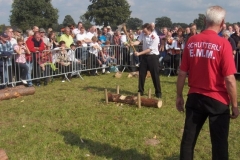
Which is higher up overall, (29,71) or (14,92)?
(29,71)

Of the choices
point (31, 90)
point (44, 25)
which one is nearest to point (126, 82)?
point (31, 90)

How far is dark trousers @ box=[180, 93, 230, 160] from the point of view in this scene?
3441 mm

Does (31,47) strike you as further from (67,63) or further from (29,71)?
(67,63)

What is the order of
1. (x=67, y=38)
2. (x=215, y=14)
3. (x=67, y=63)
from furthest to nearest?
(x=67, y=38)
(x=67, y=63)
(x=215, y=14)

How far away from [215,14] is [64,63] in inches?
355

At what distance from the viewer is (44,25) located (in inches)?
2726

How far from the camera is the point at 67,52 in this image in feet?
39.3

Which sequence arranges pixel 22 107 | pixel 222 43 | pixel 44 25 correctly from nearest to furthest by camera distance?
pixel 222 43 < pixel 22 107 < pixel 44 25

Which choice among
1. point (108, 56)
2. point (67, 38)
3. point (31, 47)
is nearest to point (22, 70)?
point (31, 47)

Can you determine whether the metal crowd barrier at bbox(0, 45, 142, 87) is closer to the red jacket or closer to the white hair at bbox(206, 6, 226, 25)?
the red jacket

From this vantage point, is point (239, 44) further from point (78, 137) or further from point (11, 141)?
point (11, 141)

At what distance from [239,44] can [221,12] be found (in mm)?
8653

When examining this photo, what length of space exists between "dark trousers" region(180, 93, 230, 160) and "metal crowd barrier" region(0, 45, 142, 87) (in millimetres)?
7603

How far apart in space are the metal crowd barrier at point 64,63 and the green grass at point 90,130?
5.37ft
